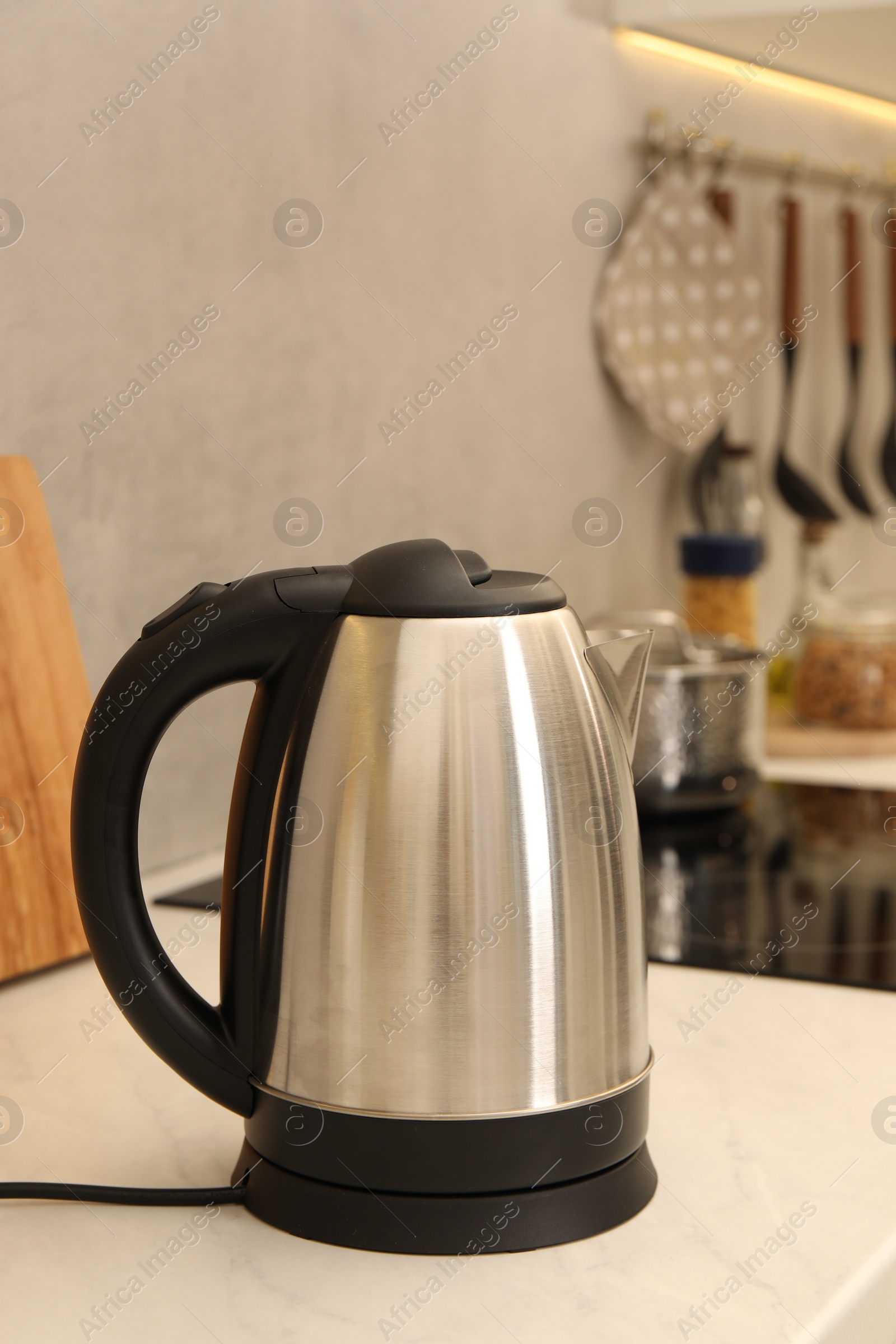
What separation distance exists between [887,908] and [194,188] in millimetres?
707

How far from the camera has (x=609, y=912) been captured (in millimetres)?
471

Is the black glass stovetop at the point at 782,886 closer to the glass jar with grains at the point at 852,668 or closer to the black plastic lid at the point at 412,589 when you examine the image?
the glass jar with grains at the point at 852,668

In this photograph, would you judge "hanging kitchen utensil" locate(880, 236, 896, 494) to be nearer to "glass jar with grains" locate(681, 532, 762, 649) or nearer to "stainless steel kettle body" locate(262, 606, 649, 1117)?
"glass jar with grains" locate(681, 532, 762, 649)

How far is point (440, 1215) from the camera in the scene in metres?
0.45

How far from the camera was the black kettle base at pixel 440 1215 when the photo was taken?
17.8 inches

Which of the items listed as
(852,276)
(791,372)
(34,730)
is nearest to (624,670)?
(34,730)

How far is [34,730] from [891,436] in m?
1.40

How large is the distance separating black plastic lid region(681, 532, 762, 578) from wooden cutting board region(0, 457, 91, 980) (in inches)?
29.0

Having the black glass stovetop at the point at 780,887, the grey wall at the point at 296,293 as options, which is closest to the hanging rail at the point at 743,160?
the grey wall at the point at 296,293

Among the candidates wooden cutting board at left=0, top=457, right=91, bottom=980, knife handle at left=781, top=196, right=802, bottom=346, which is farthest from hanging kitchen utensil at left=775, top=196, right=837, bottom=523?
wooden cutting board at left=0, top=457, right=91, bottom=980

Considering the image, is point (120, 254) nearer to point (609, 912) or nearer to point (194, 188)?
point (194, 188)

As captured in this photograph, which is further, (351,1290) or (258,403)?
(258,403)

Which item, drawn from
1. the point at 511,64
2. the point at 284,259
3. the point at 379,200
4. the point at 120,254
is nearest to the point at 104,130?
the point at 120,254

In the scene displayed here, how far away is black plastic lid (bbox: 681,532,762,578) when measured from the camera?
133 cm
